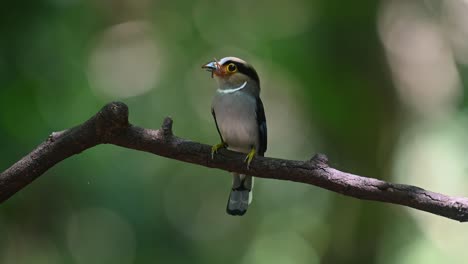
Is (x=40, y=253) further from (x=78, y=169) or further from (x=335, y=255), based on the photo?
(x=335, y=255)

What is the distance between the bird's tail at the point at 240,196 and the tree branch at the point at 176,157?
62 centimetres

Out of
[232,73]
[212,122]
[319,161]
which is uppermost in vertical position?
[232,73]

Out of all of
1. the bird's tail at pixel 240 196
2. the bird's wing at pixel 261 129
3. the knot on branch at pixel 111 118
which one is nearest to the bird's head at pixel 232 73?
the bird's wing at pixel 261 129

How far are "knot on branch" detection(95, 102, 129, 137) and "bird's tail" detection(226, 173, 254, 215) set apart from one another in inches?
37.9

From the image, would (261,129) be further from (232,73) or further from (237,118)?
(232,73)

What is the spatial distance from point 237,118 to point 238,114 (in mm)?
22

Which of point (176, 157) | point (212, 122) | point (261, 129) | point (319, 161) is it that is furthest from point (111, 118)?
point (212, 122)

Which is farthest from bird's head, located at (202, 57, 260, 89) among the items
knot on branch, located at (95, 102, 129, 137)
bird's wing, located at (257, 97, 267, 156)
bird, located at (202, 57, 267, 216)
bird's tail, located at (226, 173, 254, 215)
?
knot on branch, located at (95, 102, 129, 137)

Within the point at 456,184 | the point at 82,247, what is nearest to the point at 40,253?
the point at 82,247

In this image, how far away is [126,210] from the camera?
4.86m

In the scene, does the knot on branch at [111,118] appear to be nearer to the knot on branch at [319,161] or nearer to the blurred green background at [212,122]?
the knot on branch at [319,161]

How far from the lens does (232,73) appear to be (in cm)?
347

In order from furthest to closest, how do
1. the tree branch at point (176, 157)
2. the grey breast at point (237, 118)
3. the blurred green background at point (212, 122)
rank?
the blurred green background at point (212, 122), the grey breast at point (237, 118), the tree branch at point (176, 157)

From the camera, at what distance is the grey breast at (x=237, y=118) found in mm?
3398
